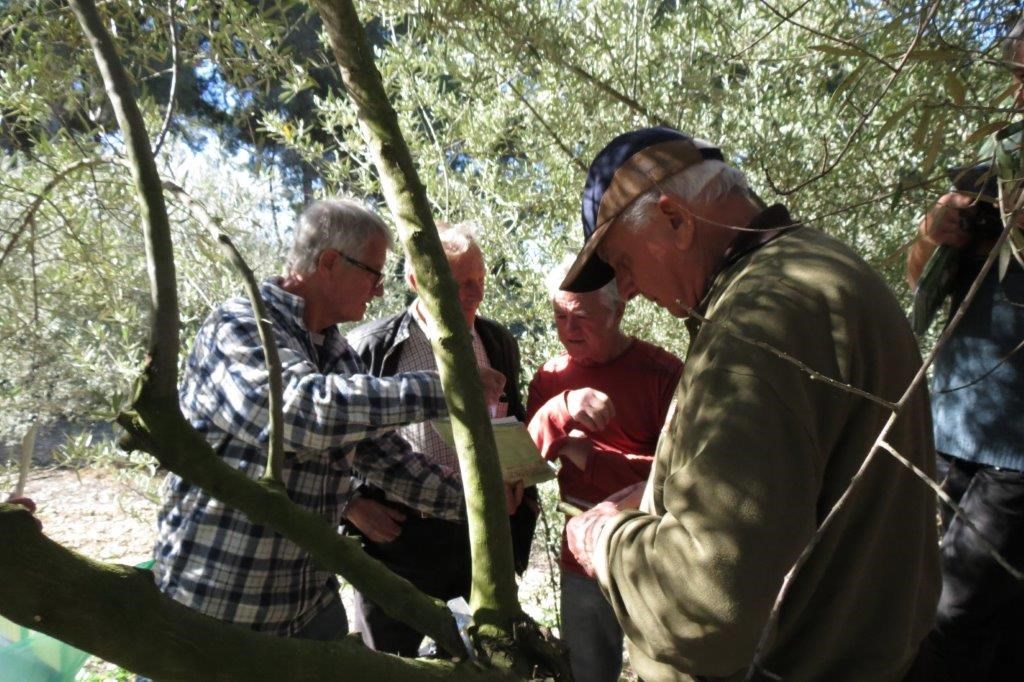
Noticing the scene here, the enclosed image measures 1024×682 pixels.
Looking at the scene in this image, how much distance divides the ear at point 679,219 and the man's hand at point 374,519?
1.92m

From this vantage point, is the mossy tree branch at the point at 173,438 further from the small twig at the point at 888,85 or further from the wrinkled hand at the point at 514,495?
the wrinkled hand at the point at 514,495

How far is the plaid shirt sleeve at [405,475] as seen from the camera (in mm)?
3033

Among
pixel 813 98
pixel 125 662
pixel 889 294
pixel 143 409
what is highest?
pixel 813 98

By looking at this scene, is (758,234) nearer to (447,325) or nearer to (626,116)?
(447,325)

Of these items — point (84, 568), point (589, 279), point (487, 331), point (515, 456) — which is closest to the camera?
point (84, 568)

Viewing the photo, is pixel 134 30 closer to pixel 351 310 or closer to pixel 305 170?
pixel 351 310

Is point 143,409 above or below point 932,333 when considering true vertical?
below

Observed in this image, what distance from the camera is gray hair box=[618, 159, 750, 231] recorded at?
164cm

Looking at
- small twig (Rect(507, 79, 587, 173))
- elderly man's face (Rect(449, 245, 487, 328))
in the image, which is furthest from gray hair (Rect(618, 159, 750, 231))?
elderly man's face (Rect(449, 245, 487, 328))

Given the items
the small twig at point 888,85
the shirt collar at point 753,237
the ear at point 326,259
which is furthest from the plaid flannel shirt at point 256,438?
the small twig at point 888,85

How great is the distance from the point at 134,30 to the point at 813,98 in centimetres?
325

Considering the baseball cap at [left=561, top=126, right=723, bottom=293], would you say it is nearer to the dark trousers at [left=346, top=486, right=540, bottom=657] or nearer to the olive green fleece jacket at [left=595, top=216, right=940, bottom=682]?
the olive green fleece jacket at [left=595, top=216, right=940, bottom=682]

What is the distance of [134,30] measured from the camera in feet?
7.35

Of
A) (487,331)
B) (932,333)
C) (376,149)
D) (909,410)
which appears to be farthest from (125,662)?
(932,333)
